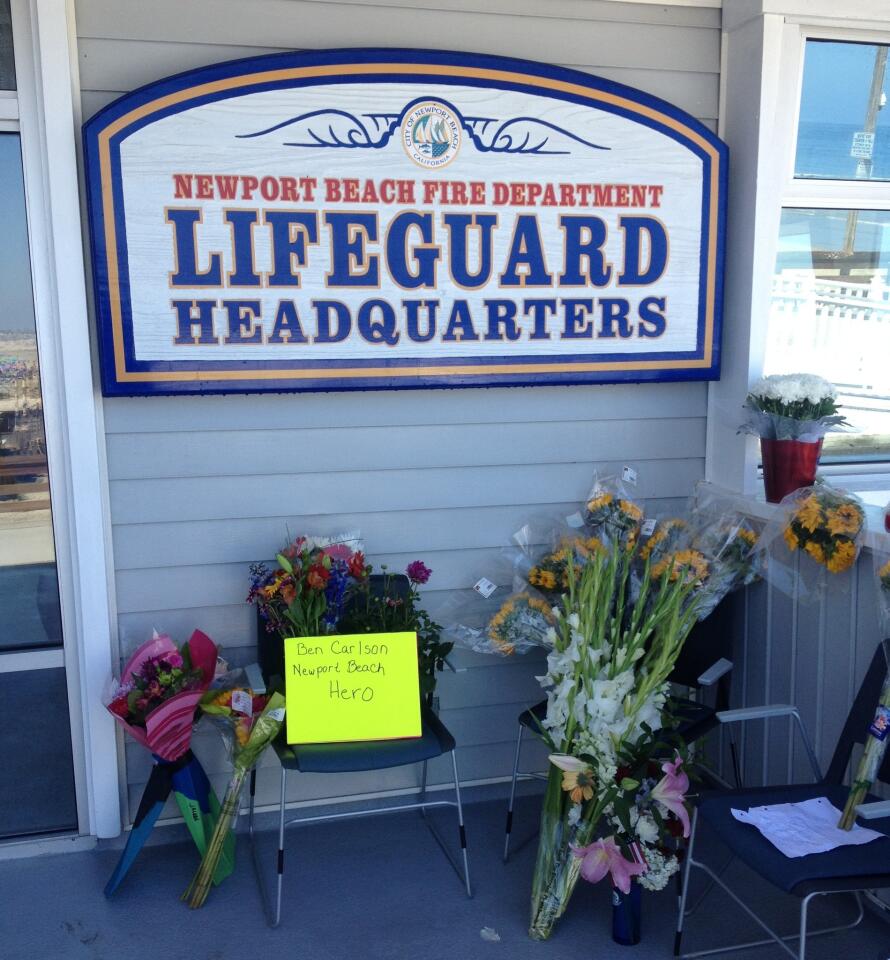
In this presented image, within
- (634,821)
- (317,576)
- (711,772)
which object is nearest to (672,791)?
(634,821)

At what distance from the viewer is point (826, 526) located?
2.57 meters

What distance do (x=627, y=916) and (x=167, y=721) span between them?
50.3 inches

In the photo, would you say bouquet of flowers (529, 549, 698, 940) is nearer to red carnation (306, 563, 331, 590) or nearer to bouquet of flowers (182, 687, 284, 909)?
red carnation (306, 563, 331, 590)

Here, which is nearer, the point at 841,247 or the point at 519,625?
the point at 519,625

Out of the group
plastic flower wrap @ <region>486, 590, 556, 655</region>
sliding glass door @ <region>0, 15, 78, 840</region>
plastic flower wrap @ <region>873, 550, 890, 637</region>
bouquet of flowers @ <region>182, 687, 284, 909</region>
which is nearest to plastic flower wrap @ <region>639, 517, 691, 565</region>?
plastic flower wrap @ <region>486, 590, 556, 655</region>

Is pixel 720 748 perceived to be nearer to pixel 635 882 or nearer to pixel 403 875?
pixel 635 882

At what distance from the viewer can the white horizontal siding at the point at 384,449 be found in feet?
8.95

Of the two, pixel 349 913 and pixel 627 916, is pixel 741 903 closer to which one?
pixel 627 916

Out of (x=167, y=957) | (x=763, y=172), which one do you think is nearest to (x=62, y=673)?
(x=167, y=957)

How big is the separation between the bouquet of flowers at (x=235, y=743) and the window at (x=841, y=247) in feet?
6.35

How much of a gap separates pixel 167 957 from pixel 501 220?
2.20 m

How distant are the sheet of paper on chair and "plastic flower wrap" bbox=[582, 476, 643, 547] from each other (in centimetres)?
91

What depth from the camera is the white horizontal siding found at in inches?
107

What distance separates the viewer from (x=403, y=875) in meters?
2.77
